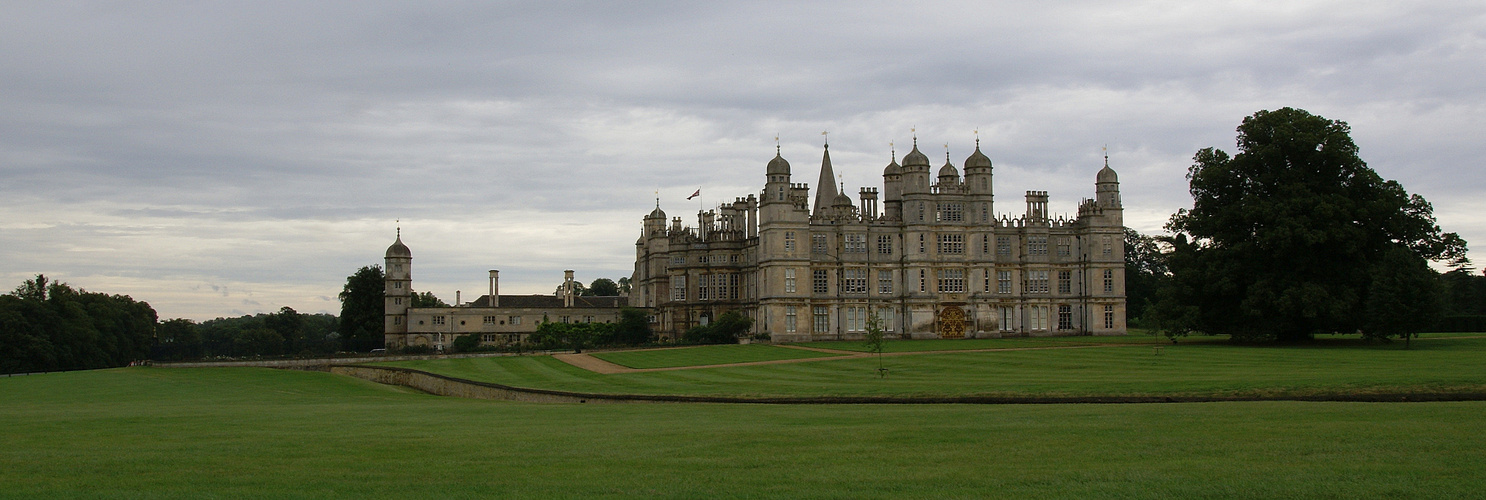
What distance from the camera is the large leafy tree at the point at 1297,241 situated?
52812 mm

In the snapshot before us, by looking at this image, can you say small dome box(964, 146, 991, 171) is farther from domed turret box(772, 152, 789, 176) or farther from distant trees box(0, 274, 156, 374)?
distant trees box(0, 274, 156, 374)

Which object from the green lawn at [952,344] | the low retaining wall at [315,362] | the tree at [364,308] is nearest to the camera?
the green lawn at [952,344]

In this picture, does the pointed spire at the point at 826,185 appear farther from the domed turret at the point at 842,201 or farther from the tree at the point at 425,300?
the tree at the point at 425,300

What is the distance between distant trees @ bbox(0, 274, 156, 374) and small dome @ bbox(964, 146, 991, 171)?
185 ft

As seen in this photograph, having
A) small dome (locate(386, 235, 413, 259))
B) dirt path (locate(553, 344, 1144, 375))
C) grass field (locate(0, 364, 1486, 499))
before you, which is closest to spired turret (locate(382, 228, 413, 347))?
small dome (locate(386, 235, 413, 259))

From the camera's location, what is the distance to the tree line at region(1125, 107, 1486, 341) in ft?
172

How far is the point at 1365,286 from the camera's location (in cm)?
5391

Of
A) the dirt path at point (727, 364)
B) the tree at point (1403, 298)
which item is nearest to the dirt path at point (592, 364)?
the dirt path at point (727, 364)

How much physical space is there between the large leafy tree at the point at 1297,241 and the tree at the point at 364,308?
204ft

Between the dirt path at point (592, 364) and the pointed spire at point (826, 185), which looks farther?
the pointed spire at point (826, 185)

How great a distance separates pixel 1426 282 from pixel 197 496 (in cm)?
5209

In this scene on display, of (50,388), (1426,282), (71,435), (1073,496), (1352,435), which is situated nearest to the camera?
(1073,496)

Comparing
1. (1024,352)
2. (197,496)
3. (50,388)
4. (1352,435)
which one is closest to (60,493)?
(197,496)

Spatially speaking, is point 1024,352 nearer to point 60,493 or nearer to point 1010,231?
point 1010,231
